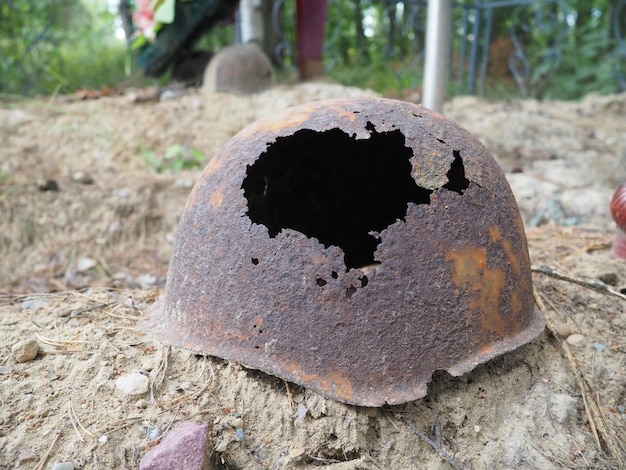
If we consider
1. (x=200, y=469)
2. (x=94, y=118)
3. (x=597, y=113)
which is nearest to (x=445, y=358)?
(x=200, y=469)

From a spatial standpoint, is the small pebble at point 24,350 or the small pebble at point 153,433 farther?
the small pebble at point 24,350

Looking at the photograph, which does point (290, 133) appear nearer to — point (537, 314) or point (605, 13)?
point (537, 314)

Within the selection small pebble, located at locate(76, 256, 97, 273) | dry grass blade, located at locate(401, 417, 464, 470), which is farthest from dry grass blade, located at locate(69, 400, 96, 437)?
small pebble, located at locate(76, 256, 97, 273)

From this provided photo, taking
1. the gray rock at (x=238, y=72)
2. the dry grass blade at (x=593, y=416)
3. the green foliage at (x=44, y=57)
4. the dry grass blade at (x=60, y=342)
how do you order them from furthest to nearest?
the green foliage at (x=44, y=57)
the gray rock at (x=238, y=72)
the dry grass blade at (x=60, y=342)
the dry grass blade at (x=593, y=416)

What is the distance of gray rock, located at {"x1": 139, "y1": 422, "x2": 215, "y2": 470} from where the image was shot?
5.14 feet

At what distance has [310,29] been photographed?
23.2 feet

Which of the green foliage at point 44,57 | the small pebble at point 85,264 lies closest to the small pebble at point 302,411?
the small pebble at point 85,264

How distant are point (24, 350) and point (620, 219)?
9.41ft

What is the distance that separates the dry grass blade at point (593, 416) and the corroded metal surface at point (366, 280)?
0.21 m

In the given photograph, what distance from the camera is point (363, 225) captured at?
3082mm

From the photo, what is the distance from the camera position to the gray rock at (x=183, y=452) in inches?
61.7

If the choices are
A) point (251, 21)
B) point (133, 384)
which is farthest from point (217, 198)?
point (251, 21)

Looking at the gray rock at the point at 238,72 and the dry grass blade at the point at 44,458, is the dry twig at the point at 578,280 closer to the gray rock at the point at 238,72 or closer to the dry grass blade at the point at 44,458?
the dry grass blade at the point at 44,458

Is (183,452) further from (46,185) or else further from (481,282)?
(46,185)
